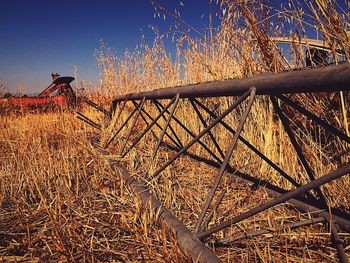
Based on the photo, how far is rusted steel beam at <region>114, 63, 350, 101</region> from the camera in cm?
109

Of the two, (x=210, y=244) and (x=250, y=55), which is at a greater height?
(x=250, y=55)

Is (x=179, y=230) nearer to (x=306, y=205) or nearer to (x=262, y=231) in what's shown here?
(x=262, y=231)

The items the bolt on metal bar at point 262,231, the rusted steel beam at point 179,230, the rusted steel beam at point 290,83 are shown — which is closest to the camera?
the rusted steel beam at point 290,83

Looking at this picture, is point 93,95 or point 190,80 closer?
point 190,80

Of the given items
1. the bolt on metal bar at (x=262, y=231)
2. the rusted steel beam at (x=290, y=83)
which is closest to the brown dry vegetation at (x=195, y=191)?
the bolt on metal bar at (x=262, y=231)

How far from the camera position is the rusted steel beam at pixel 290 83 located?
109cm

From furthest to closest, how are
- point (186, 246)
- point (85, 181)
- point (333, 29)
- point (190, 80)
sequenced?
1. point (190, 80)
2. point (85, 181)
3. point (333, 29)
4. point (186, 246)

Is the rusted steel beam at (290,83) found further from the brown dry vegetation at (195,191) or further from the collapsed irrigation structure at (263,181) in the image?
the brown dry vegetation at (195,191)

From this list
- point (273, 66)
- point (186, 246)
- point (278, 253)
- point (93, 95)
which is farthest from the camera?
point (93, 95)

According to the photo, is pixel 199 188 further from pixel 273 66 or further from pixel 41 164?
pixel 41 164

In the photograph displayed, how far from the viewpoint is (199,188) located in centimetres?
265

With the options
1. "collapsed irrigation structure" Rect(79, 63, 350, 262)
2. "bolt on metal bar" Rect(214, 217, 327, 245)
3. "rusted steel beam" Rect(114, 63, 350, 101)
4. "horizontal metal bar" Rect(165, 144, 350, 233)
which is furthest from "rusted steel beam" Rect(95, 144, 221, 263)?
"rusted steel beam" Rect(114, 63, 350, 101)

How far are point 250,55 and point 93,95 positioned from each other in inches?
191

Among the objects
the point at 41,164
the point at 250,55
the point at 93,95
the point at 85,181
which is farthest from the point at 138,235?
the point at 93,95
